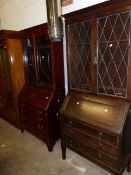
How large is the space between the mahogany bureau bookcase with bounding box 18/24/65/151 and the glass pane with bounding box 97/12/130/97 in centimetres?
75

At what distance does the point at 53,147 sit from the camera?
244cm

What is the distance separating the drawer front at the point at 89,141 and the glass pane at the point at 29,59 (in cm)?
117

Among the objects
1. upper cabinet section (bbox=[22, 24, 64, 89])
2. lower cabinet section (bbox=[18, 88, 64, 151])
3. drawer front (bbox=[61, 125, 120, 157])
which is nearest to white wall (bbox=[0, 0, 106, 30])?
upper cabinet section (bbox=[22, 24, 64, 89])

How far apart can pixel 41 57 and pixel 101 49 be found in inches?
42.5

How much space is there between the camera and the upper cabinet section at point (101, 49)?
153cm

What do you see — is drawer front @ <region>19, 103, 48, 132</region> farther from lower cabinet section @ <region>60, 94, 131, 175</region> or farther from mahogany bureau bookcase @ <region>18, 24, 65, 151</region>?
lower cabinet section @ <region>60, 94, 131, 175</region>

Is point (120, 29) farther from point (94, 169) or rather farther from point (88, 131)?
point (94, 169)

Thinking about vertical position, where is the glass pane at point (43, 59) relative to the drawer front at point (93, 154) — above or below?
above

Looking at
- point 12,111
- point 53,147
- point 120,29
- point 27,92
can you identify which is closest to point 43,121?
point 53,147

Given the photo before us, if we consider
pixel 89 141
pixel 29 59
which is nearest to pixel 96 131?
pixel 89 141

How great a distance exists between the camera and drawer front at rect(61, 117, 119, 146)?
5.08 feet

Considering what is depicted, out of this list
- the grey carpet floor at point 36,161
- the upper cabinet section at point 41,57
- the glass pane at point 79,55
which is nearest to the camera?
the glass pane at point 79,55

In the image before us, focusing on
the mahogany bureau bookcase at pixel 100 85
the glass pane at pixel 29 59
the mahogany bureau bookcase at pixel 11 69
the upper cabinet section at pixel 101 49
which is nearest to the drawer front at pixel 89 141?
the mahogany bureau bookcase at pixel 100 85

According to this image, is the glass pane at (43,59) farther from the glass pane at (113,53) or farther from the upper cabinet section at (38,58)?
the glass pane at (113,53)
